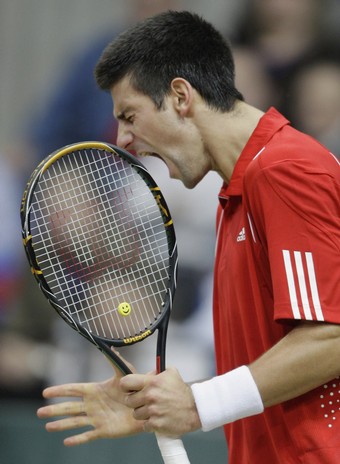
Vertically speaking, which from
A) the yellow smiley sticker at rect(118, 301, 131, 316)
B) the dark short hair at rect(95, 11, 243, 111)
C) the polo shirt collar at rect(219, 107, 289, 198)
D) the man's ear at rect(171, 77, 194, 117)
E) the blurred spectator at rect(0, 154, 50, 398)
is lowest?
the blurred spectator at rect(0, 154, 50, 398)

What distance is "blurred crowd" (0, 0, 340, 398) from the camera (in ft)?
13.8

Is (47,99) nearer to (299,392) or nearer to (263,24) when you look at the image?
(263,24)

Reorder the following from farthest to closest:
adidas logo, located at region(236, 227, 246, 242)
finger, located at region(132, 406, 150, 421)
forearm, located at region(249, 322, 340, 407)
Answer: adidas logo, located at region(236, 227, 246, 242) < finger, located at region(132, 406, 150, 421) < forearm, located at region(249, 322, 340, 407)

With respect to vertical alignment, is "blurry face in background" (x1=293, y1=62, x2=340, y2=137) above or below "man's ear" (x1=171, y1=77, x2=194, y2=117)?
below

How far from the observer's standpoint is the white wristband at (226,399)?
7.00 feet

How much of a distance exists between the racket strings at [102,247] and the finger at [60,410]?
20 cm

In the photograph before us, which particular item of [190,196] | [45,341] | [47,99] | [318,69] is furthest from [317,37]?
[45,341]

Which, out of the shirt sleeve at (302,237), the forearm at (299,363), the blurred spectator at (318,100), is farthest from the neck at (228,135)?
the blurred spectator at (318,100)

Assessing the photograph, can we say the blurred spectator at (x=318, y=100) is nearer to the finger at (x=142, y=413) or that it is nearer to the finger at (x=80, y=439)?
the finger at (x=80, y=439)

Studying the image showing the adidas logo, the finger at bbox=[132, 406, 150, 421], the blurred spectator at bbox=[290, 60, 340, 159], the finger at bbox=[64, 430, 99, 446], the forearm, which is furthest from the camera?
the blurred spectator at bbox=[290, 60, 340, 159]

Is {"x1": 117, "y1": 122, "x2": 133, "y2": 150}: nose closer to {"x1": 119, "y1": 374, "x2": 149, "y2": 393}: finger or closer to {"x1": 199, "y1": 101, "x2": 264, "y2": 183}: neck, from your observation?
{"x1": 199, "y1": 101, "x2": 264, "y2": 183}: neck

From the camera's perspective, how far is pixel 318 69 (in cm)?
449

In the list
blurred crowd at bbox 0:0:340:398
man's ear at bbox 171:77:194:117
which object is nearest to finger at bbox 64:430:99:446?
man's ear at bbox 171:77:194:117

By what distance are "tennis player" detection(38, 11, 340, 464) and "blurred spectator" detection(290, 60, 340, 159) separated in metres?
1.76
